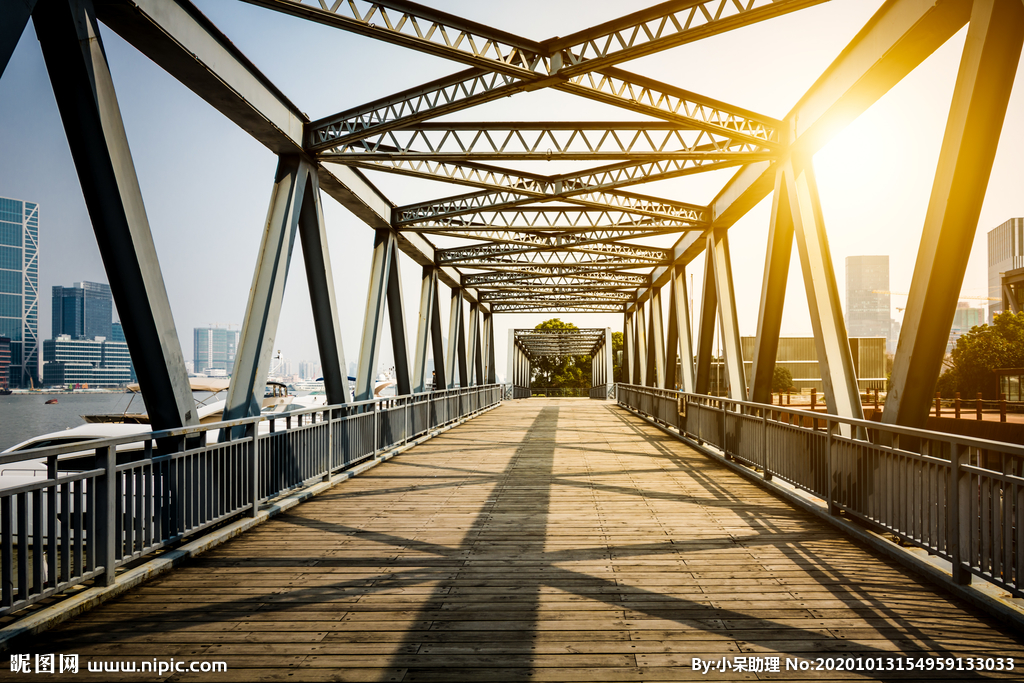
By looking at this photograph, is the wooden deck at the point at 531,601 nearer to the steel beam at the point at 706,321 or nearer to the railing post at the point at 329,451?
the railing post at the point at 329,451

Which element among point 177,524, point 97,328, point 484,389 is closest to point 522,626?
point 177,524

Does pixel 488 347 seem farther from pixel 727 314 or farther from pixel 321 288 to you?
pixel 321 288

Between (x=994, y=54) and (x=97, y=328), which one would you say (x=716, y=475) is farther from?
(x=97, y=328)

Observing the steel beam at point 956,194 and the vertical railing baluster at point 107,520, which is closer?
the vertical railing baluster at point 107,520

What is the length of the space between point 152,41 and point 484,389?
19.9 metres

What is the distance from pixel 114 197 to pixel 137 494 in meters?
2.49

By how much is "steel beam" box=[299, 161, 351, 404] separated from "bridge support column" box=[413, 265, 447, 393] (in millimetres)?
7440

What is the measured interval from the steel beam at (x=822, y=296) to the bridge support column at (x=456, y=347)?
15.3 meters

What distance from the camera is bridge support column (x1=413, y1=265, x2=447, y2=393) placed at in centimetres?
1859

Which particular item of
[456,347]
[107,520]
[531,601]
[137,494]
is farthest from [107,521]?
[456,347]

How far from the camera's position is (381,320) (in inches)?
532

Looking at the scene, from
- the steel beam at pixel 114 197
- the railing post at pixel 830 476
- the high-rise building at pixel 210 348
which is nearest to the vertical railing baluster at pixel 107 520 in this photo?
the steel beam at pixel 114 197

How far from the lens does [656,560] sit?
→ 16.2 ft

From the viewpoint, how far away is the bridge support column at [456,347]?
24375 mm
